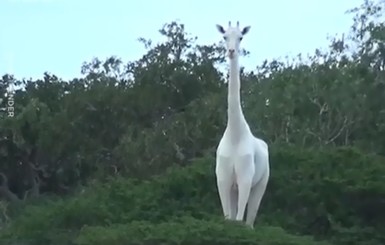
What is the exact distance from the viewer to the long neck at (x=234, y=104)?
35.2 feet

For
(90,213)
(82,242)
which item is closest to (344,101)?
(90,213)

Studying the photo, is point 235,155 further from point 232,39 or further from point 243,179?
point 232,39

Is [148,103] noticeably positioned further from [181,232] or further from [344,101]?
[181,232]

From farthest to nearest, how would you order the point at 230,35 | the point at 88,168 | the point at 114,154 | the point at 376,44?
1. the point at 88,168
2. the point at 114,154
3. the point at 376,44
4. the point at 230,35

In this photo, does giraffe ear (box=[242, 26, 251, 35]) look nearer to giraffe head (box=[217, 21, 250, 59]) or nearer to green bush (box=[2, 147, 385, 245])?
giraffe head (box=[217, 21, 250, 59])

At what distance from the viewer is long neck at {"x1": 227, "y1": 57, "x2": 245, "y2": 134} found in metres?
10.7

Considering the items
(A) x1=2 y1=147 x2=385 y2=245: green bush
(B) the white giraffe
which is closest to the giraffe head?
(B) the white giraffe

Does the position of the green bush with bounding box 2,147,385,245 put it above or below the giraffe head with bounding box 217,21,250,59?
below

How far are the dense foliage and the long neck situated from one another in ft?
3.26

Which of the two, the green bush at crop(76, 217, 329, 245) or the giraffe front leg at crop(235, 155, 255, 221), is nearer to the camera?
the green bush at crop(76, 217, 329, 245)

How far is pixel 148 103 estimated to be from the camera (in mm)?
30688

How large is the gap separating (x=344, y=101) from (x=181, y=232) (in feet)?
51.5

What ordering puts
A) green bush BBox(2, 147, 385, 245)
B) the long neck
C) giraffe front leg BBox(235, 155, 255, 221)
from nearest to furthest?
giraffe front leg BBox(235, 155, 255, 221) < the long neck < green bush BBox(2, 147, 385, 245)

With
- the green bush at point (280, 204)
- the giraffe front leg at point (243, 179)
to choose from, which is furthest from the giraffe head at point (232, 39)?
the green bush at point (280, 204)
